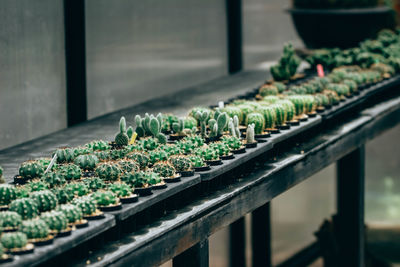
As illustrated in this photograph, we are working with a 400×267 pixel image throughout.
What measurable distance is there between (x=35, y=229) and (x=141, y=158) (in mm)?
1455

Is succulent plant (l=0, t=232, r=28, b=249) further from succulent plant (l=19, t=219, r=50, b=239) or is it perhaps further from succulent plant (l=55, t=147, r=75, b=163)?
succulent plant (l=55, t=147, r=75, b=163)

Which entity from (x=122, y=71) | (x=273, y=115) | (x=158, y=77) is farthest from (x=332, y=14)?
(x=273, y=115)

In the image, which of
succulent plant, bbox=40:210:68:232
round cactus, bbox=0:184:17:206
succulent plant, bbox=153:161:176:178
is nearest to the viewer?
succulent plant, bbox=40:210:68:232

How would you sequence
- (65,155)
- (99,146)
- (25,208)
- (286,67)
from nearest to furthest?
(25,208) < (65,155) < (99,146) < (286,67)

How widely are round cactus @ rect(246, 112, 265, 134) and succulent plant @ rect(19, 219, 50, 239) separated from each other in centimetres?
272

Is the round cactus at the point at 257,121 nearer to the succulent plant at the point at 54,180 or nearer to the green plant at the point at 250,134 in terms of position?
the green plant at the point at 250,134

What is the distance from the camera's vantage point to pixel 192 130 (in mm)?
6137

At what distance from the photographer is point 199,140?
19.1 ft

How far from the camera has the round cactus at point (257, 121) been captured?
6320mm

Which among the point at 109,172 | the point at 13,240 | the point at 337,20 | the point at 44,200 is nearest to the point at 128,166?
the point at 109,172

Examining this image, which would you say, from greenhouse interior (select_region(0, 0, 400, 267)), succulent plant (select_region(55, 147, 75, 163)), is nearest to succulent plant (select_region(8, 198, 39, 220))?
greenhouse interior (select_region(0, 0, 400, 267))

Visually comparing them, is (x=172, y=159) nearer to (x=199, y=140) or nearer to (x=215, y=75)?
(x=199, y=140)

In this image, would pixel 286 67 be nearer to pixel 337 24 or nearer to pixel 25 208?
pixel 337 24

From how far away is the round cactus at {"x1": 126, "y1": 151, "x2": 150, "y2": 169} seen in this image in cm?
522
